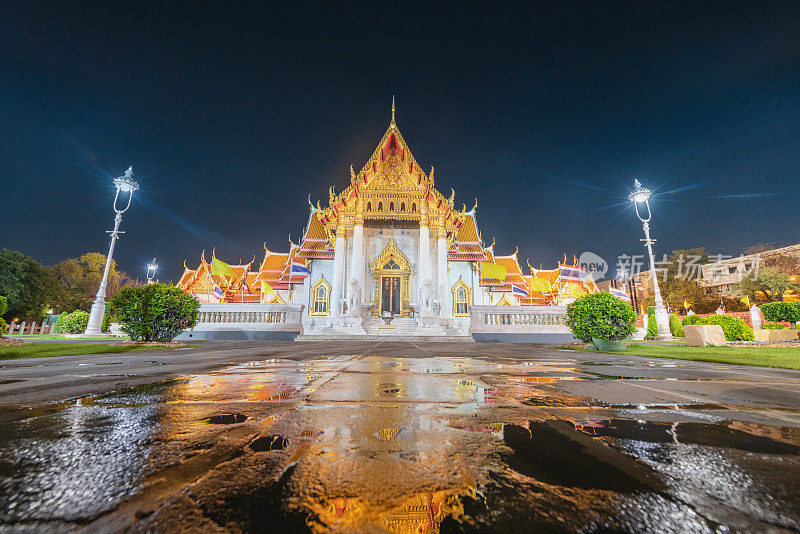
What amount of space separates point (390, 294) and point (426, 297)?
10.4 feet

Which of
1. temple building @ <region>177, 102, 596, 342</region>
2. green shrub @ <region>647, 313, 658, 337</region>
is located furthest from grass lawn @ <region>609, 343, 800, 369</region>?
green shrub @ <region>647, 313, 658, 337</region>

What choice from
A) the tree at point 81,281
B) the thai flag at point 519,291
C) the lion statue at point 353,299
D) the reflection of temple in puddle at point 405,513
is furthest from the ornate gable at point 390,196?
the tree at point 81,281

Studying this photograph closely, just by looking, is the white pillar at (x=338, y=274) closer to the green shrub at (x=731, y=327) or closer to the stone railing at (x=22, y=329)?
the green shrub at (x=731, y=327)

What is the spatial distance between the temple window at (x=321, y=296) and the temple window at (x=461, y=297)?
8632 mm

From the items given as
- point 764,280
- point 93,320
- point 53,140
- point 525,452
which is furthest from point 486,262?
point 53,140

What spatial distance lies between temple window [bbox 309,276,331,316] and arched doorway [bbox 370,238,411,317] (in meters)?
3.44

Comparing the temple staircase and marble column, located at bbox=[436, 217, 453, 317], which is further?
marble column, located at bbox=[436, 217, 453, 317]

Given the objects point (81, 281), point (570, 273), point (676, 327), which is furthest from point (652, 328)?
point (81, 281)

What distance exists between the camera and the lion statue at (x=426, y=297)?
1883cm

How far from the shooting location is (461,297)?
22.5 meters

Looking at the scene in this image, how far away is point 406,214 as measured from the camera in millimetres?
21438

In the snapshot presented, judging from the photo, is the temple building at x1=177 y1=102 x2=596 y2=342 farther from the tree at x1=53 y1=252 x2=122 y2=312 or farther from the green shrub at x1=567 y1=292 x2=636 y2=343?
the tree at x1=53 y1=252 x2=122 y2=312

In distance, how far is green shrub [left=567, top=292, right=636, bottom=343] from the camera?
8266 millimetres

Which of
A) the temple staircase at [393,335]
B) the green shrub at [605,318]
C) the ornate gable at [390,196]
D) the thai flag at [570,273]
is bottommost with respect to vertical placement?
the temple staircase at [393,335]
